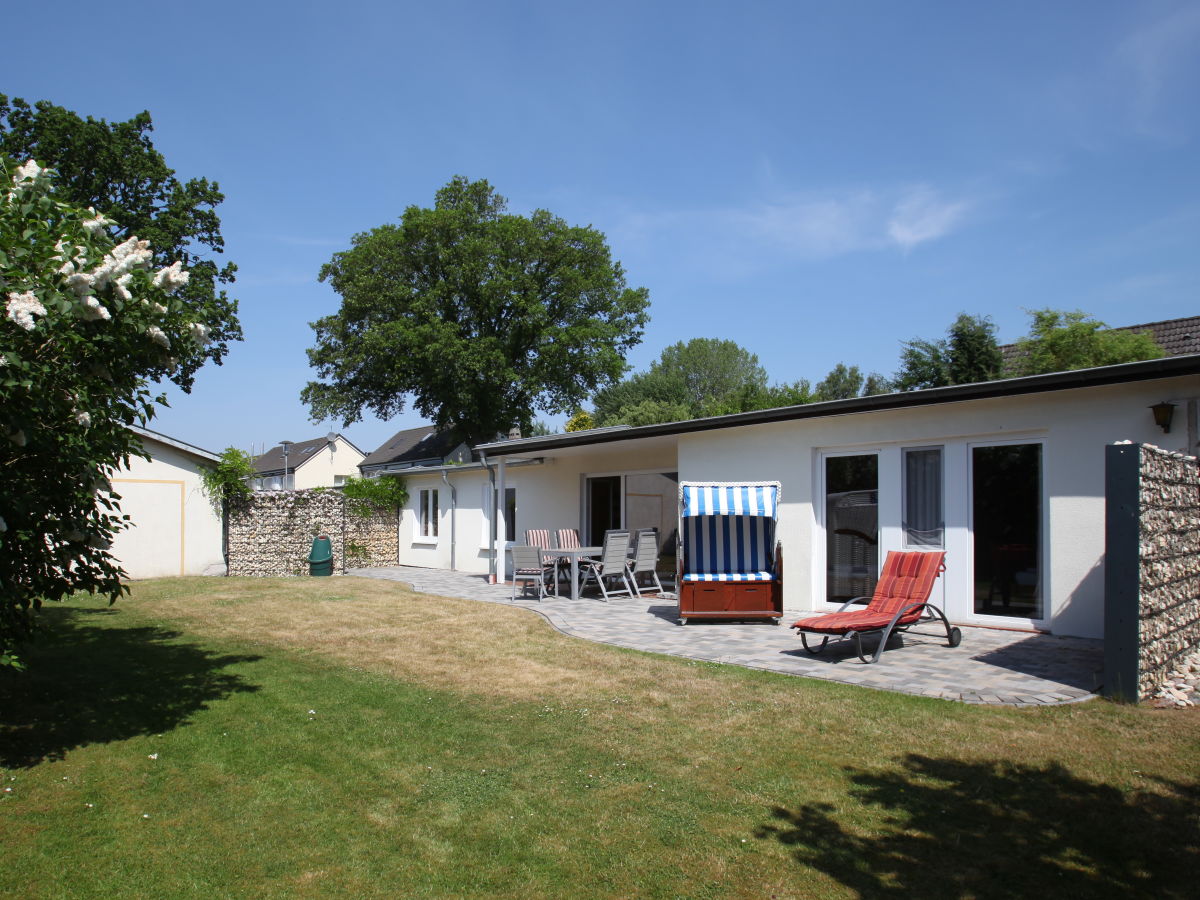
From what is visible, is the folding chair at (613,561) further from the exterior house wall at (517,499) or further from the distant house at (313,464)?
the distant house at (313,464)

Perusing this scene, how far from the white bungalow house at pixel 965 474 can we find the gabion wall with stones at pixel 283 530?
983cm

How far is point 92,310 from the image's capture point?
452 cm

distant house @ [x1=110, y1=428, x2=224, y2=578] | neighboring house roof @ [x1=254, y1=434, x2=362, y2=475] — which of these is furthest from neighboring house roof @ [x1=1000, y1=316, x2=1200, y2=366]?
neighboring house roof @ [x1=254, y1=434, x2=362, y2=475]

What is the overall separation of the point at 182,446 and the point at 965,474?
16.9 meters

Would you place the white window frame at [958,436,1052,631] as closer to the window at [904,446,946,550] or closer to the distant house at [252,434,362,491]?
the window at [904,446,946,550]

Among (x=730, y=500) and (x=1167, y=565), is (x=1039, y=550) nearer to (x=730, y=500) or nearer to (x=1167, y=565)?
(x=1167, y=565)

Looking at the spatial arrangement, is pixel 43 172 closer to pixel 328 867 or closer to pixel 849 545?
pixel 328 867

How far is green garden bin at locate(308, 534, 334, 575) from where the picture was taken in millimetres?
18906

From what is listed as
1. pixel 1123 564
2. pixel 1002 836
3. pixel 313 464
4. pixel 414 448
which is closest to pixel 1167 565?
pixel 1123 564

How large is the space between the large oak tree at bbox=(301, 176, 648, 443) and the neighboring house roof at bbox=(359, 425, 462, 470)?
4.26 meters

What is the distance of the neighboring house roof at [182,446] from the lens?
18062mm

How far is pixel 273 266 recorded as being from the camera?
15.7m

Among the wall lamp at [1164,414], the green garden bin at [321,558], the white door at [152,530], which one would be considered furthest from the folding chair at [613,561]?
the white door at [152,530]

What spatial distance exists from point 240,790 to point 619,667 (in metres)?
3.82
